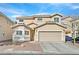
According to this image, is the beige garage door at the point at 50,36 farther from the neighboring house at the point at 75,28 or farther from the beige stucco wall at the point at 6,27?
the beige stucco wall at the point at 6,27

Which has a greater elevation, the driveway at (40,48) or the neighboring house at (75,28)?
the neighboring house at (75,28)

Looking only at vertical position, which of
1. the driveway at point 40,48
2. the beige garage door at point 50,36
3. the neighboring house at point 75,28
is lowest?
the driveway at point 40,48

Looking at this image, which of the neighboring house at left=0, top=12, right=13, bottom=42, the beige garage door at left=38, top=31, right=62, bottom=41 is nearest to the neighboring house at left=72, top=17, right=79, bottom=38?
the beige garage door at left=38, top=31, right=62, bottom=41

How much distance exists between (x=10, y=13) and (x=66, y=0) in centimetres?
247

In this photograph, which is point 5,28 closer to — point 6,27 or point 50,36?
point 6,27

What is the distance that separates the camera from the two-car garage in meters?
13.6

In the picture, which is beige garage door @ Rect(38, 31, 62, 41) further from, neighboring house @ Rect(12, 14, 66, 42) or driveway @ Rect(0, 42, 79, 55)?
driveway @ Rect(0, 42, 79, 55)

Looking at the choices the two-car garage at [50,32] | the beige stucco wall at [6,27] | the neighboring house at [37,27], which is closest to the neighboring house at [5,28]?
the beige stucco wall at [6,27]

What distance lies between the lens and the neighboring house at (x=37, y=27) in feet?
44.1

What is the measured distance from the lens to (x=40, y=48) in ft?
43.9

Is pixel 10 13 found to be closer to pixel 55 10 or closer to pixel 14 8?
pixel 14 8

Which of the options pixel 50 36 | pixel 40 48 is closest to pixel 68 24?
pixel 50 36

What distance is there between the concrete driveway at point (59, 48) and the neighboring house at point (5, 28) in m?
1.51

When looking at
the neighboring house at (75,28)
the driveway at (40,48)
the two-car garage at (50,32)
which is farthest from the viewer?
the two-car garage at (50,32)
